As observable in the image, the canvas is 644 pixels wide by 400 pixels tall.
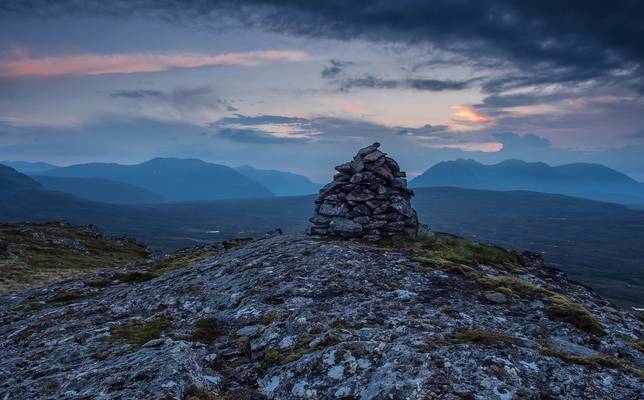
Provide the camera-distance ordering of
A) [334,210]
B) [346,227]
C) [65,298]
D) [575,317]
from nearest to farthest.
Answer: [575,317] → [65,298] → [346,227] → [334,210]

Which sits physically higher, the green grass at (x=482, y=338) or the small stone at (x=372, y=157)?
the small stone at (x=372, y=157)

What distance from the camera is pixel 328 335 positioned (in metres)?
11.3

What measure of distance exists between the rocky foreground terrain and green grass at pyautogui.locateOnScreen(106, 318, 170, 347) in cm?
8

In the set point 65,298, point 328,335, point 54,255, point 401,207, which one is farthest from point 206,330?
point 54,255

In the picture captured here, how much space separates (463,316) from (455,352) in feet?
10.6

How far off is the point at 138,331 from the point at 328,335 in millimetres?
6937

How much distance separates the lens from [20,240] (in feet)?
181

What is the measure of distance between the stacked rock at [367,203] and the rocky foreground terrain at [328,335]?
275 centimetres

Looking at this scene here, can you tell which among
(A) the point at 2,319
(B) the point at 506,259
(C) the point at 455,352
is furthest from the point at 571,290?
(A) the point at 2,319

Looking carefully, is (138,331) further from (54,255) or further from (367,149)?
(54,255)

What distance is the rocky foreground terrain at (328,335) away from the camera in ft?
30.1

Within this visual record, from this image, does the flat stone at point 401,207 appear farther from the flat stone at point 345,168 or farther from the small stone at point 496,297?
the small stone at point 496,297

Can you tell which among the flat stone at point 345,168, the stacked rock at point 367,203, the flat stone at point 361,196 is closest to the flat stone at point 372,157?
the stacked rock at point 367,203

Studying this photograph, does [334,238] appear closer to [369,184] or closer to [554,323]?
[369,184]
